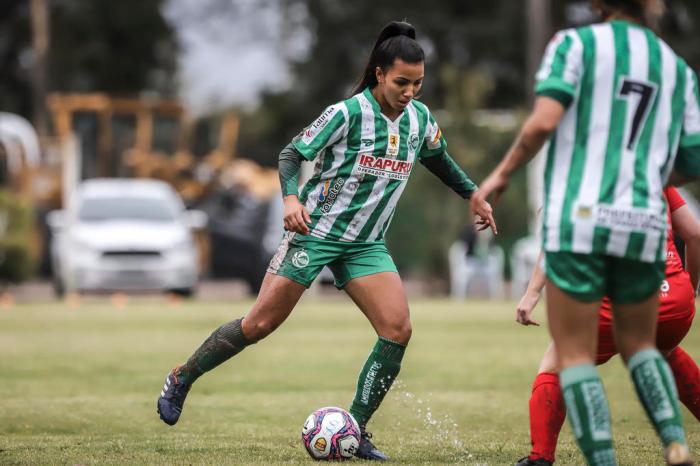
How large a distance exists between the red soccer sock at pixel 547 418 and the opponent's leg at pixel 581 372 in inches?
42.2

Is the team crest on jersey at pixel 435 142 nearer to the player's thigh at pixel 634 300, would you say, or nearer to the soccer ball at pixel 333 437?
the soccer ball at pixel 333 437

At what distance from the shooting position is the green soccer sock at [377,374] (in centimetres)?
714

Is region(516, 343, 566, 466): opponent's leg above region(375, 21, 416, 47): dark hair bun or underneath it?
underneath

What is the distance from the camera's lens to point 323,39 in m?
45.3

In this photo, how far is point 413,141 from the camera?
724cm

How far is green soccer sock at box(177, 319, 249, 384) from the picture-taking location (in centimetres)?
746

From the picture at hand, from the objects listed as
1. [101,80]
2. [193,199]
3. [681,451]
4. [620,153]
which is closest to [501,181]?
[620,153]

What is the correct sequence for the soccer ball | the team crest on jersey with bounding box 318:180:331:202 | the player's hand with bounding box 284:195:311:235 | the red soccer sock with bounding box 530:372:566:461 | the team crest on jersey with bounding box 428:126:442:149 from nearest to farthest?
1. the red soccer sock with bounding box 530:372:566:461
2. the player's hand with bounding box 284:195:311:235
3. the soccer ball
4. the team crest on jersey with bounding box 318:180:331:202
5. the team crest on jersey with bounding box 428:126:442:149

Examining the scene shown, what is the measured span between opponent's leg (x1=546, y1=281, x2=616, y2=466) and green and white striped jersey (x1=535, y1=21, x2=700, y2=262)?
0.24 metres

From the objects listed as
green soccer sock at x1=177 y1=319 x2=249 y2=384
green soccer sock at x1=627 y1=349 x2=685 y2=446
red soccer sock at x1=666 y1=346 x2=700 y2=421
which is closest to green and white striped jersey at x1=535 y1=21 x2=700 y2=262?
green soccer sock at x1=627 y1=349 x2=685 y2=446

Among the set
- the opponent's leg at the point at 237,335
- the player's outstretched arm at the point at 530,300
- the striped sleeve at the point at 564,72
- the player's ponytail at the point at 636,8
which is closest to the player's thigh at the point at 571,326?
the striped sleeve at the point at 564,72

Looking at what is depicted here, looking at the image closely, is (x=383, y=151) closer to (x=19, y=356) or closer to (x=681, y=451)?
(x=681, y=451)

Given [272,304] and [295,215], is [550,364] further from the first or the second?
[272,304]

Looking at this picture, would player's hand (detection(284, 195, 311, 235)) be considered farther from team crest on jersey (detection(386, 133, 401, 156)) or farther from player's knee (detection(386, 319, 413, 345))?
player's knee (detection(386, 319, 413, 345))
